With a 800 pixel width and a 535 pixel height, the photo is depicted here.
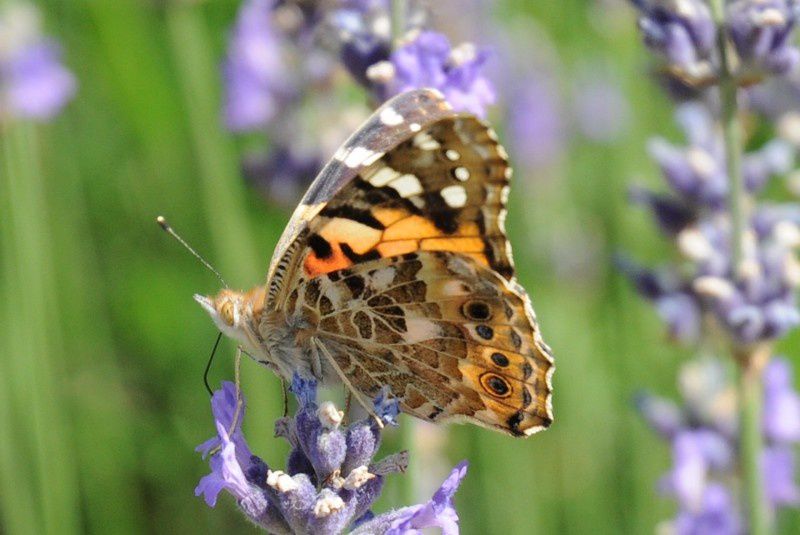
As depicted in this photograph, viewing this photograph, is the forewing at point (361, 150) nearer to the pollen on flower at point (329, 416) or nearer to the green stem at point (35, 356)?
the pollen on flower at point (329, 416)

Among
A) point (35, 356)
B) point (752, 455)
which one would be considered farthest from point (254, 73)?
point (752, 455)

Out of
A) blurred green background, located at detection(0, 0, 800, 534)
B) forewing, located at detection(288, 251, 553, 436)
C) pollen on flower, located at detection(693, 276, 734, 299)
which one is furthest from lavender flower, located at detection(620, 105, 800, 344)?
forewing, located at detection(288, 251, 553, 436)

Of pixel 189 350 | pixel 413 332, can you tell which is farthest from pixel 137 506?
pixel 413 332

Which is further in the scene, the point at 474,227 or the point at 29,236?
the point at 29,236

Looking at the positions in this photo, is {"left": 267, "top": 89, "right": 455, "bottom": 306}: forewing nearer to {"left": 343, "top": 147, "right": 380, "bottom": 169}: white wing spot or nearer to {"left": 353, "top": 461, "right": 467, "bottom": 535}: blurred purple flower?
{"left": 343, "top": 147, "right": 380, "bottom": 169}: white wing spot

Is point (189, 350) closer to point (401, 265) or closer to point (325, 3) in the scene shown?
point (325, 3)

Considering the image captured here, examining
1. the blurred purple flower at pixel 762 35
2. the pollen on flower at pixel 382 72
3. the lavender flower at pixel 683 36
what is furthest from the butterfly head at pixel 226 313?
the blurred purple flower at pixel 762 35

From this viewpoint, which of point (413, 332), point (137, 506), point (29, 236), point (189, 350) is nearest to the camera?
point (413, 332)
